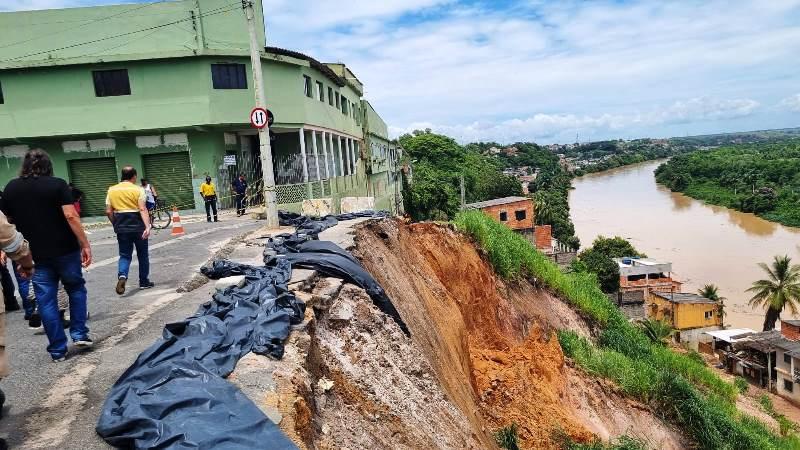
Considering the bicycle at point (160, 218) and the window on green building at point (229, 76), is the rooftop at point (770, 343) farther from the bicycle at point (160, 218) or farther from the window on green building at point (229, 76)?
the bicycle at point (160, 218)

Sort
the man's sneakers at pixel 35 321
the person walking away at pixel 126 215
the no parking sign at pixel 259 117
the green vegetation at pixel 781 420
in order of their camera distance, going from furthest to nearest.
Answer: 1. the green vegetation at pixel 781 420
2. the no parking sign at pixel 259 117
3. the person walking away at pixel 126 215
4. the man's sneakers at pixel 35 321

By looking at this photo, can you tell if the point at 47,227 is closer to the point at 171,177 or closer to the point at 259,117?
the point at 259,117

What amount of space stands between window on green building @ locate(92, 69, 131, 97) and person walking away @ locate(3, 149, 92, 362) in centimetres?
1512

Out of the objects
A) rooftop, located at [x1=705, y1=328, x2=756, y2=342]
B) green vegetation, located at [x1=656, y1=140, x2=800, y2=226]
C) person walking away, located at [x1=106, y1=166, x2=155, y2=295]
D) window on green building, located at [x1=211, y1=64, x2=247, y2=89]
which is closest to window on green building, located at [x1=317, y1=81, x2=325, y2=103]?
window on green building, located at [x1=211, y1=64, x2=247, y2=89]

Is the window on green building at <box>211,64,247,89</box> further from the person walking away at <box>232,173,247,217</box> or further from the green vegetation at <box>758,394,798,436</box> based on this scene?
the green vegetation at <box>758,394,798,436</box>

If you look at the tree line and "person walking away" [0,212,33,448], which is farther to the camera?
the tree line

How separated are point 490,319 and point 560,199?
50.4 metres

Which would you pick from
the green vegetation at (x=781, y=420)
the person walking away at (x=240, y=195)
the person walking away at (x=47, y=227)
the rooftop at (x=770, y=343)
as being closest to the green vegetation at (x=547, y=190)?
the rooftop at (x=770, y=343)

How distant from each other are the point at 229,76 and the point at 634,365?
15.0 m

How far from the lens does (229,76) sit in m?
17.7

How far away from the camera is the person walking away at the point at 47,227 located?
14.1ft

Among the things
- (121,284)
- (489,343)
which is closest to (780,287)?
(489,343)

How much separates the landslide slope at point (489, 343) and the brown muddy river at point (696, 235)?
3076cm

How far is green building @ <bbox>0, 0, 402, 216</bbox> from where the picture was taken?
17.5m
